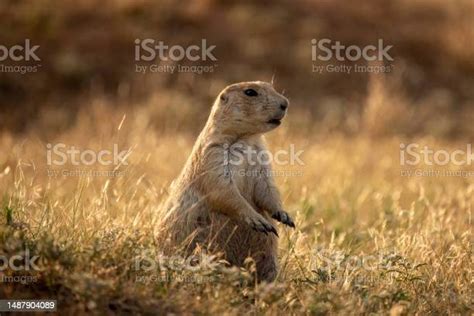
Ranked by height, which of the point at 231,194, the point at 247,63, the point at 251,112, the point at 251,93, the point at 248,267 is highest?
the point at 247,63

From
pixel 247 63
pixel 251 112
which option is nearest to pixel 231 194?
pixel 251 112

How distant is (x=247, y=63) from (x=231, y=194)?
11.5 meters

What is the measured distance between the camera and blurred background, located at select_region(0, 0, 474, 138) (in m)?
14.6

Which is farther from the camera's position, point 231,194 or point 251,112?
point 251,112

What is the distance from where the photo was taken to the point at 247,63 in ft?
56.5

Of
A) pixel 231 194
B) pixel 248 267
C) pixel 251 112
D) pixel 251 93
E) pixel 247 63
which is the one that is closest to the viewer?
pixel 231 194

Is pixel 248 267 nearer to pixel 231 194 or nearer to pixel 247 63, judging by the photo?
pixel 231 194

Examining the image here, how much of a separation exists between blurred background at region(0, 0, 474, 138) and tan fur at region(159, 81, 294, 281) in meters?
7.28

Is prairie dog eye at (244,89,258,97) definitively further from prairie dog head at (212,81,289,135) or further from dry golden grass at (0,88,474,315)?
dry golden grass at (0,88,474,315)

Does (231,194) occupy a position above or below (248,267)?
above

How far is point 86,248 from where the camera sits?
520 cm

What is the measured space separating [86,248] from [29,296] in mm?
448

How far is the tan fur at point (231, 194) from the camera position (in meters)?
5.91

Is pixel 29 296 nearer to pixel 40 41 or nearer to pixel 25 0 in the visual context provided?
pixel 40 41
